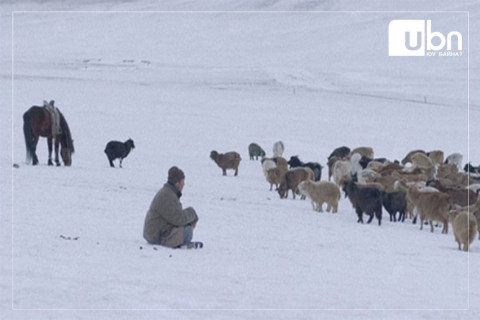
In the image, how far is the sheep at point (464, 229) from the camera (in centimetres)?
1319

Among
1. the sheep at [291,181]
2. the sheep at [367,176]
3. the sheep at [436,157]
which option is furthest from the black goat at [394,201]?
the sheep at [436,157]

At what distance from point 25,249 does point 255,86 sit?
152 feet

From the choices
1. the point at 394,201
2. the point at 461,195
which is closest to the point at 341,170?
the point at 394,201

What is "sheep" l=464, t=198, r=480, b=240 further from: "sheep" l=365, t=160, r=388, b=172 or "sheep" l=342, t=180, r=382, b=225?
"sheep" l=365, t=160, r=388, b=172

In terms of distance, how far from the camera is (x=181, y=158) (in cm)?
2559

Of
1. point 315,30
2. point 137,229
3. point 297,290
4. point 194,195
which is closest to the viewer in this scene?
point 297,290

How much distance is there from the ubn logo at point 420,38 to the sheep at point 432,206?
5791 cm

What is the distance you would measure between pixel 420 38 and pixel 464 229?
6501 cm

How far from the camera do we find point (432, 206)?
1542 centimetres

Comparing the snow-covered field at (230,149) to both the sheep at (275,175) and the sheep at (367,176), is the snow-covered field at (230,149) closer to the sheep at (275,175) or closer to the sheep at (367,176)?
the sheep at (275,175)

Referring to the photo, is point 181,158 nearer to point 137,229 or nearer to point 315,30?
point 137,229

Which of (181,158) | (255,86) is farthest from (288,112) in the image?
(181,158)

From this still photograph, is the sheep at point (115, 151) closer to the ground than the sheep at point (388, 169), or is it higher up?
higher up

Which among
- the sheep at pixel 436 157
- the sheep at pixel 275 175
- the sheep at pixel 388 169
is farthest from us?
the sheep at pixel 436 157
